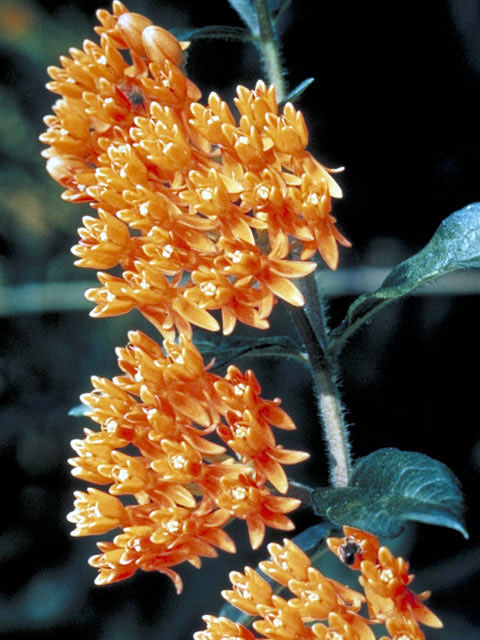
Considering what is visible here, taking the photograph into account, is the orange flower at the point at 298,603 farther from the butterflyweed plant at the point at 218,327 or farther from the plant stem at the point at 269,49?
the plant stem at the point at 269,49

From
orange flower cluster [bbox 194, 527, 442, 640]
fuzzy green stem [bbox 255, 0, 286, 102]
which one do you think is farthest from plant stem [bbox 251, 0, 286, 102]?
orange flower cluster [bbox 194, 527, 442, 640]

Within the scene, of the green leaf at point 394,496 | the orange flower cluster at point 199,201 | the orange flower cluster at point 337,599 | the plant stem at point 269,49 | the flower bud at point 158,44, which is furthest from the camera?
the plant stem at point 269,49

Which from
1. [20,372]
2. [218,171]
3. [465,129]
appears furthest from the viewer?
[20,372]

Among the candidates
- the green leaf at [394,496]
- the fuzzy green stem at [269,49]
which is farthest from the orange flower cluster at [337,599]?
the fuzzy green stem at [269,49]

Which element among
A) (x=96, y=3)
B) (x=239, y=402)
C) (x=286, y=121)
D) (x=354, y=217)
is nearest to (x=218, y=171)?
(x=286, y=121)

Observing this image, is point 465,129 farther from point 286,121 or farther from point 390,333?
point 286,121
